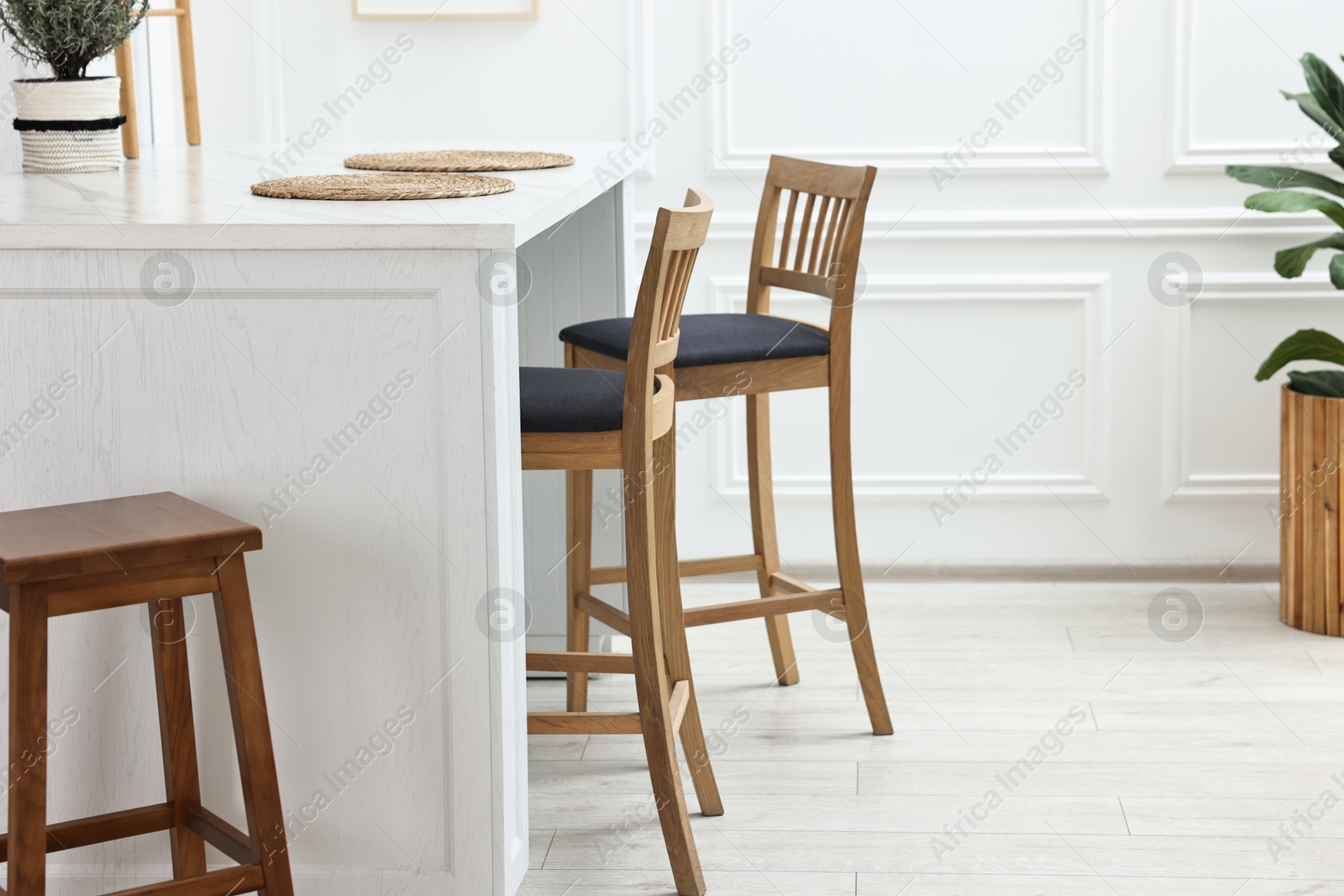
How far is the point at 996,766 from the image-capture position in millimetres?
2408

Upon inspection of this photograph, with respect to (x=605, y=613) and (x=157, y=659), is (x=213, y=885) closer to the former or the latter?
(x=157, y=659)

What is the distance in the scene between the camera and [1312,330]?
9.87 ft

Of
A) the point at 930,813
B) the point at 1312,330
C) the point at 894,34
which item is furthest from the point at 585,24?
the point at 930,813

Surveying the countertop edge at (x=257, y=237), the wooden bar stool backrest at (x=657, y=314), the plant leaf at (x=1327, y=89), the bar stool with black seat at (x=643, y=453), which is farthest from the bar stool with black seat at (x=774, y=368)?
the plant leaf at (x=1327, y=89)

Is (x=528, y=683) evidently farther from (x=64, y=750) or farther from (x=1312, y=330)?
(x=1312, y=330)

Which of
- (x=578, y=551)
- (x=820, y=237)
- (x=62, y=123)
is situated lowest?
(x=578, y=551)

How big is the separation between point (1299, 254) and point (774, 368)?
4.54 ft

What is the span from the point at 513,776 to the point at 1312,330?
218 centimetres

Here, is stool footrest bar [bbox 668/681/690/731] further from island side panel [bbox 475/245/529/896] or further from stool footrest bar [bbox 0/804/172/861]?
stool footrest bar [bbox 0/804/172/861]

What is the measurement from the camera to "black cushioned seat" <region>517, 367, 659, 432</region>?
1.88 metres

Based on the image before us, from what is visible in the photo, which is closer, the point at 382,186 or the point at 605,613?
the point at 382,186

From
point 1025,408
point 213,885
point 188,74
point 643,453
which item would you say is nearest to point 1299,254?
point 1025,408

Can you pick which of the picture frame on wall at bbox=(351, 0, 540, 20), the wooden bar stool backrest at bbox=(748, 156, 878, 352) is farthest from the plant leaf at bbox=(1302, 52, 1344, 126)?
the picture frame on wall at bbox=(351, 0, 540, 20)

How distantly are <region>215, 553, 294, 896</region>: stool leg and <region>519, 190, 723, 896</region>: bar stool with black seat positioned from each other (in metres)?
0.48
